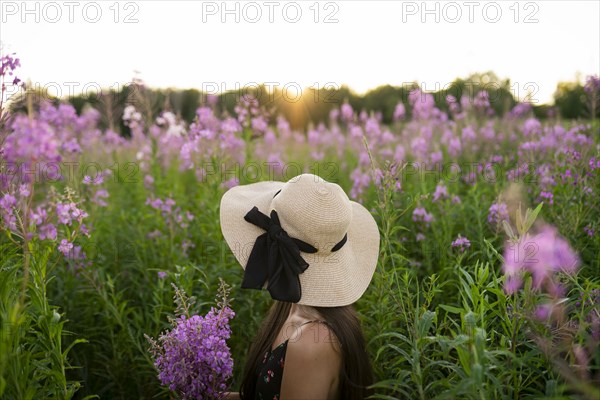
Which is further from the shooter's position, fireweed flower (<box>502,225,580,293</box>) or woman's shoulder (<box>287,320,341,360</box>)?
woman's shoulder (<box>287,320,341,360</box>)

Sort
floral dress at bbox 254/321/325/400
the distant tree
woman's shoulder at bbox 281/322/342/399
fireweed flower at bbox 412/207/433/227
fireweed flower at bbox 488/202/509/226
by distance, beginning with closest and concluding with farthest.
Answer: woman's shoulder at bbox 281/322/342/399 → floral dress at bbox 254/321/325/400 → fireweed flower at bbox 488/202/509/226 → fireweed flower at bbox 412/207/433/227 → the distant tree

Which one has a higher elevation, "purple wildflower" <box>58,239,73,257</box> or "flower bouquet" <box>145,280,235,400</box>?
"purple wildflower" <box>58,239,73,257</box>

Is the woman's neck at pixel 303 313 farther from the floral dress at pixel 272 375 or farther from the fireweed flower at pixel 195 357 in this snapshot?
the fireweed flower at pixel 195 357

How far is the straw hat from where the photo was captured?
2193 millimetres

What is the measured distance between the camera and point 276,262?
88.7 inches

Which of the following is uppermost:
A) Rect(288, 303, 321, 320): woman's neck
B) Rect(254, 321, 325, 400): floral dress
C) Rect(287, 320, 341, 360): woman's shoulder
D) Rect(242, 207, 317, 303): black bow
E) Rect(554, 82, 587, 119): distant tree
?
Rect(554, 82, 587, 119): distant tree

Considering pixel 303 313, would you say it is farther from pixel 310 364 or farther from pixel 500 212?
pixel 500 212

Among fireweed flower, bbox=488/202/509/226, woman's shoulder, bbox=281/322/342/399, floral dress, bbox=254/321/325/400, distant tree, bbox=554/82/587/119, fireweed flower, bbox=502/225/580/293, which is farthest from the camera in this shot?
distant tree, bbox=554/82/587/119

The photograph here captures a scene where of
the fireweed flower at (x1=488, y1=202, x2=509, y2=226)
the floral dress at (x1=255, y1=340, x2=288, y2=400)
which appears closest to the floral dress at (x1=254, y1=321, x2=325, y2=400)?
the floral dress at (x1=255, y1=340, x2=288, y2=400)

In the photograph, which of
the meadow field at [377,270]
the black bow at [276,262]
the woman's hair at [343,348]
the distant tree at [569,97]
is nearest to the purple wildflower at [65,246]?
the meadow field at [377,270]

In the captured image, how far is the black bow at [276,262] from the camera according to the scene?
2.20 m

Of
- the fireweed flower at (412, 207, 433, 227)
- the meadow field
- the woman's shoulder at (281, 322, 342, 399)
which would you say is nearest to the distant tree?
the meadow field

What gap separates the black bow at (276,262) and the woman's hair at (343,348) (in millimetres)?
196

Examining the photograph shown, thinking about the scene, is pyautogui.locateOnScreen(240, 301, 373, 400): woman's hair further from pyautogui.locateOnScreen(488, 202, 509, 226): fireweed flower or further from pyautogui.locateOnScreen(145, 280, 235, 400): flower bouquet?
pyautogui.locateOnScreen(488, 202, 509, 226): fireweed flower
